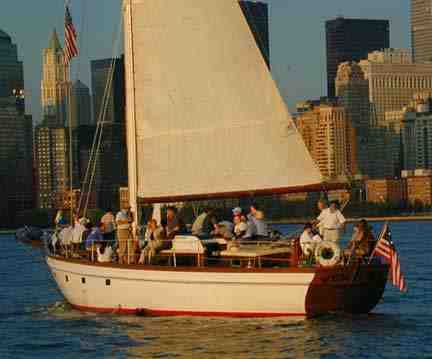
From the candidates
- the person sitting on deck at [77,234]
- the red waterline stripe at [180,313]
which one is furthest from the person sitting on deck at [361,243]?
the person sitting on deck at [77,234]

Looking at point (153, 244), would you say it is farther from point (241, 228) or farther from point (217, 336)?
point (217, 336)

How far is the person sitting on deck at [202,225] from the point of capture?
30266 mm

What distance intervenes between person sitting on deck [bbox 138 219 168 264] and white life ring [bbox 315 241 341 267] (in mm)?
3556

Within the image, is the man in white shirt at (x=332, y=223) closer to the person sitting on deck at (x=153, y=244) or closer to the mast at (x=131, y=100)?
the person sitting on deck at (x=153, y=244)

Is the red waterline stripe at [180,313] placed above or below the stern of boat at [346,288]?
below

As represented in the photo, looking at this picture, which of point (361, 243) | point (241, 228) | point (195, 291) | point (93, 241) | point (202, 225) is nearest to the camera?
point (361, 243)

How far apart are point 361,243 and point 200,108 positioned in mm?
4688

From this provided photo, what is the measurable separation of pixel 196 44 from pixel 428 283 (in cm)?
1460

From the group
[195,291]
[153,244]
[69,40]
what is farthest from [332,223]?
[69,40]

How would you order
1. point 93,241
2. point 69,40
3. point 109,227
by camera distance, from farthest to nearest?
point 69,40, point 109,227, point 93,241

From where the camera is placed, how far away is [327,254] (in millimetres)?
27875

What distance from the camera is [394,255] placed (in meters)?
28.0

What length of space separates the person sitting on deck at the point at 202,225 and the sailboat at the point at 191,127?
66 centimetres

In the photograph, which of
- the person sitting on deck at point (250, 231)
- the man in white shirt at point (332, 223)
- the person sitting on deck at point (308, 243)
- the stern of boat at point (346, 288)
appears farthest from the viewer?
the person sitting on deck at point (250, 231)
